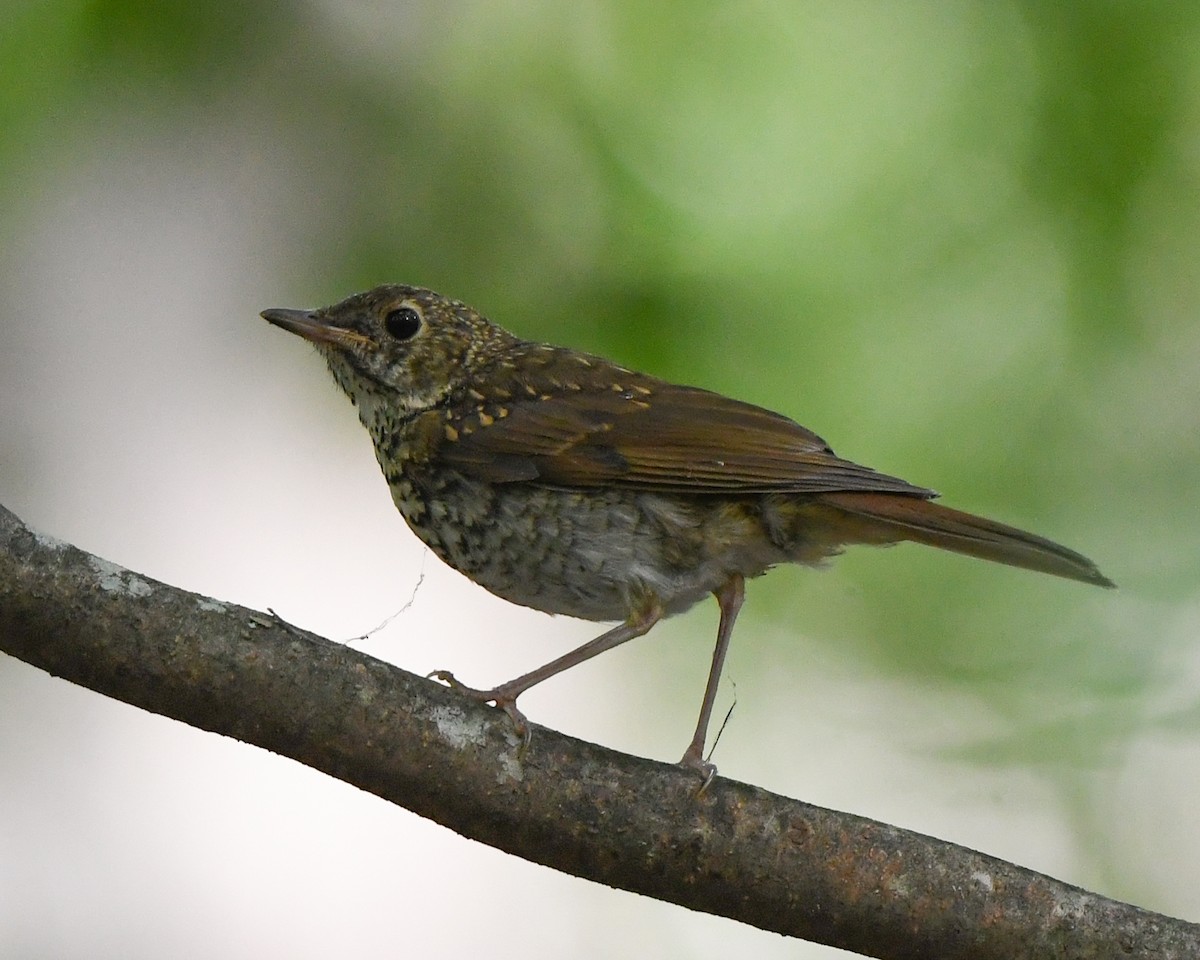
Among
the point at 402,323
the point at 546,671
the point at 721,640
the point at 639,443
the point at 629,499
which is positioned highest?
the point at 402,323

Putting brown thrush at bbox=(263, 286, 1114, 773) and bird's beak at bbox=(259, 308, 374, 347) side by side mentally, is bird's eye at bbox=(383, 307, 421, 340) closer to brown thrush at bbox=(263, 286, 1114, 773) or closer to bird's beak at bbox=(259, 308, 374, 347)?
bird's beak at bbox=(259, 308, 374, 347)

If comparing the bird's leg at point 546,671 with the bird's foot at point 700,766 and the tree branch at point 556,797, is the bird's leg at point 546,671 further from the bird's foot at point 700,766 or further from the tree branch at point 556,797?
the bird's foot at point 700,766

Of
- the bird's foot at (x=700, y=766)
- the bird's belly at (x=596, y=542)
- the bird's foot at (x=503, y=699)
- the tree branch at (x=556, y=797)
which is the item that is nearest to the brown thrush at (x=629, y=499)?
the bird's belly at (x=596, y=542)

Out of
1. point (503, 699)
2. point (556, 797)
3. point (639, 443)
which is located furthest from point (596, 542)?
point (556, 797)

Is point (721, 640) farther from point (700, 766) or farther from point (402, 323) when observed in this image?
point (402, 323)

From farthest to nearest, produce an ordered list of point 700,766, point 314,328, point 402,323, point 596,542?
point 402,323 < point 314,328 < point 596,542 < point 700,766

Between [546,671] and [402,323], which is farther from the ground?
[402,323]

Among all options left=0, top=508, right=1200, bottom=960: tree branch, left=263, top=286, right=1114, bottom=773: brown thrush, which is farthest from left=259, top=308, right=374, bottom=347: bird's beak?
left=0, top=508, right=1200, bottom=960: tree branch
